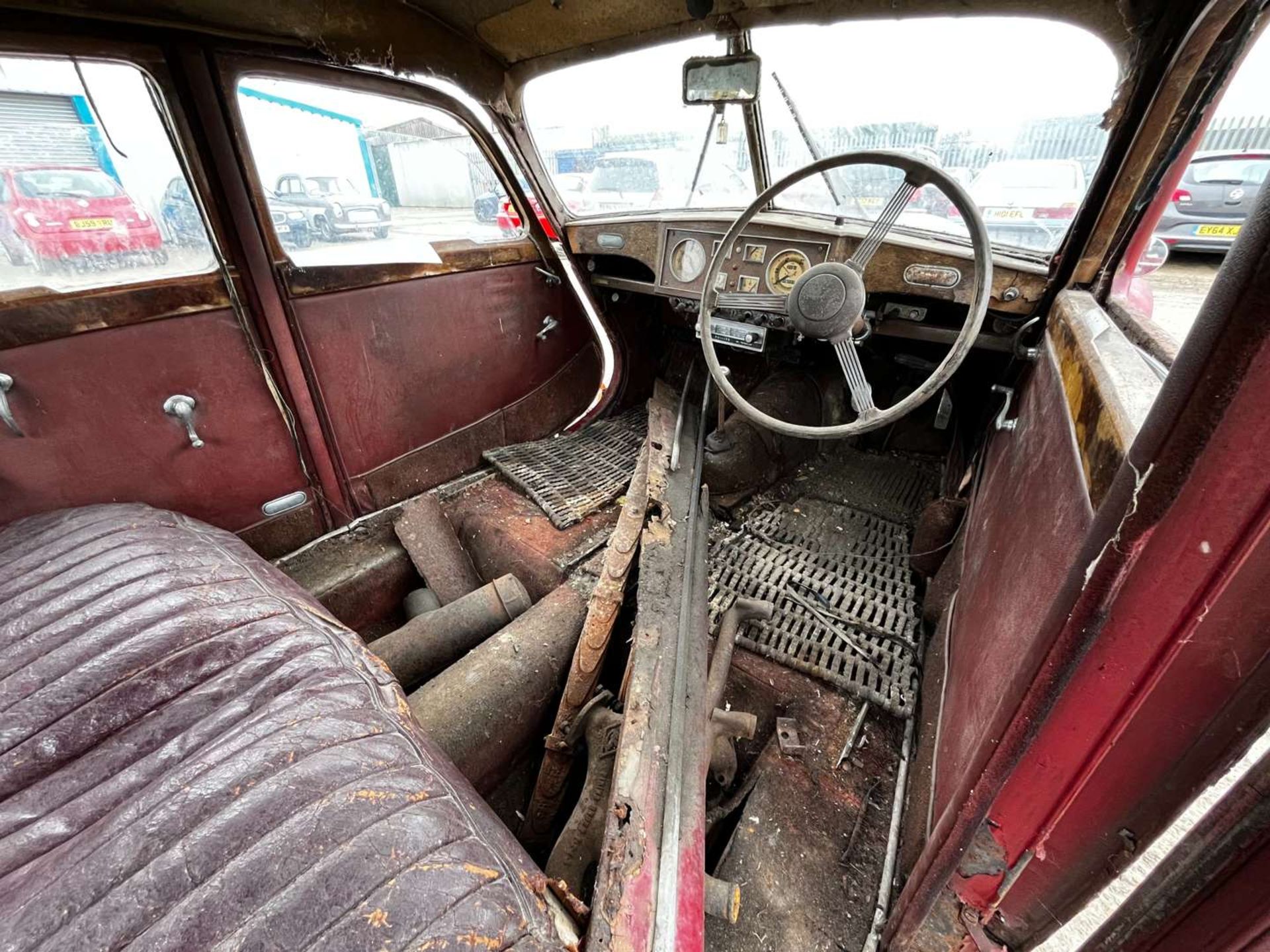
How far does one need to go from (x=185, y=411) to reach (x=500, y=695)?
1.24 meters

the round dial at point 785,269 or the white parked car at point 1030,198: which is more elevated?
the white parked car at point 1030,198

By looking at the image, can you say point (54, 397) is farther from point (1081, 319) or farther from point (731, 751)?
point (1081, 319)

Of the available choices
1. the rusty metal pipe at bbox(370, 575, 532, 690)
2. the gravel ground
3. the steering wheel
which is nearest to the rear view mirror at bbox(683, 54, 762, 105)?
the steering wheel

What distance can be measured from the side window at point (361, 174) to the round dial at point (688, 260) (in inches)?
32.4

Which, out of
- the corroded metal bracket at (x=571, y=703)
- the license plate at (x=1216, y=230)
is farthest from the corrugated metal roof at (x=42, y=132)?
the license plate at (x=1216, y=230)

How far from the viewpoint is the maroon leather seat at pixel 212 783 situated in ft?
1.93

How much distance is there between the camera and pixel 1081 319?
49.7 inches

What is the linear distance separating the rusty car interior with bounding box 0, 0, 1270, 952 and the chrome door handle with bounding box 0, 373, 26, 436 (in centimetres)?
2

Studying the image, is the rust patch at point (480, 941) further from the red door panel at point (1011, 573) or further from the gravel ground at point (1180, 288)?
the gravel ground at point (1180, 288)

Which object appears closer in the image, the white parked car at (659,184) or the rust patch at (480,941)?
the rust patch at (480,941)

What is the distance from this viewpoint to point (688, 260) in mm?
2357

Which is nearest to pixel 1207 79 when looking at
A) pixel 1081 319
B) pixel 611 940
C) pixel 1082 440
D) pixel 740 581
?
pixel 1081 319

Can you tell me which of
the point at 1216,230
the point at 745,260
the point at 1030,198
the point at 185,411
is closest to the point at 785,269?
the point at 745,260

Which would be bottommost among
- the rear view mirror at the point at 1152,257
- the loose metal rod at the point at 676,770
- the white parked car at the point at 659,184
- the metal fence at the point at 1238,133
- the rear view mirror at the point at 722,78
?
the loose metal rod at the point at 676,770
